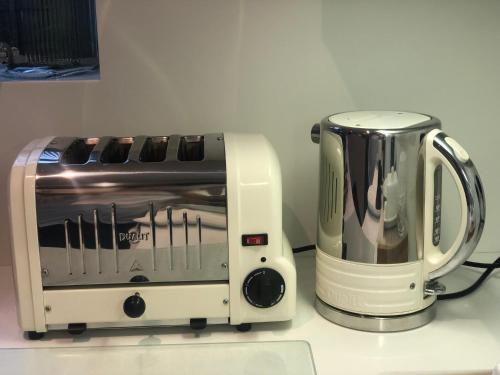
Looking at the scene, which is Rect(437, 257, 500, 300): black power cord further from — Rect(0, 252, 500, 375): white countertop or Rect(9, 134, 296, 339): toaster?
Rect(9, 134, 296, 339): toaster

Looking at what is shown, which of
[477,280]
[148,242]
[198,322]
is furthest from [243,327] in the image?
[477,280]

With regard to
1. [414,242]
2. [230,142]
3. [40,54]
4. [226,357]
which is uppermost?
[40,54]

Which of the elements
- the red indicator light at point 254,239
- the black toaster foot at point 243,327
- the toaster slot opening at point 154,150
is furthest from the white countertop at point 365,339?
the toaster slot opening at point 154,150

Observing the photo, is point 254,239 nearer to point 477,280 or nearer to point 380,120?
point 380,120

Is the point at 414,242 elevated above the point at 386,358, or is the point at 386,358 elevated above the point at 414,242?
the point at 414,242

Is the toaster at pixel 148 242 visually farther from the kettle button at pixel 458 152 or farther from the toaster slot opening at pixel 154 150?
the kettle button at pixel 458 152

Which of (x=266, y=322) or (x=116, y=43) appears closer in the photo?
(x=266, y=322)

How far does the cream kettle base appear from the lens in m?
0.83

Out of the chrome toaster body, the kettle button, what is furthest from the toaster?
the kettle button

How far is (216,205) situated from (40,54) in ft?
1.56

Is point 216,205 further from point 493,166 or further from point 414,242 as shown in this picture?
point 493,166

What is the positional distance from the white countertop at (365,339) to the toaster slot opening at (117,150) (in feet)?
0.75

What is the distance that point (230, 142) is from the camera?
853mm

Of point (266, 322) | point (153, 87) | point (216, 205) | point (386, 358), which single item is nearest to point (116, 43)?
point (153, 87)
